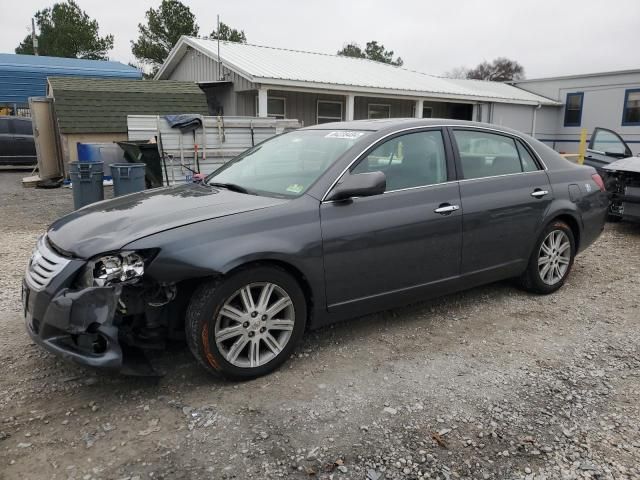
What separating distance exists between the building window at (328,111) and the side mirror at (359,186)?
1452 centimetres

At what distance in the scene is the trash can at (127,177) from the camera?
8.96m

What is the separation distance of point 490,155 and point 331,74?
12770 mm

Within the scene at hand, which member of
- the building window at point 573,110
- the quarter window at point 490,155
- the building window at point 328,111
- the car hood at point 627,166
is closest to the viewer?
the quarter window at point 490,155

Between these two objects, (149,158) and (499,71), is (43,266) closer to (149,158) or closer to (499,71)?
(149,158)

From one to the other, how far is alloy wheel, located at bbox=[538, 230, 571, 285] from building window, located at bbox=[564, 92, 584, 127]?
1801 cm

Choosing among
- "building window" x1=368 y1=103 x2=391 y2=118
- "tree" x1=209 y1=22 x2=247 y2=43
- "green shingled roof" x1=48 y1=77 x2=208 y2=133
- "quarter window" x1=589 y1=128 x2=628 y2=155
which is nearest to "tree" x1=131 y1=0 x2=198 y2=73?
"tree" x1=209 y1=22 x2=247 y2=43

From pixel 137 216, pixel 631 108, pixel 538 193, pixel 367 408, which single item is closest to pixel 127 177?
pixel 137 216

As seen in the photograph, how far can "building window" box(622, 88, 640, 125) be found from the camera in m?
18.0

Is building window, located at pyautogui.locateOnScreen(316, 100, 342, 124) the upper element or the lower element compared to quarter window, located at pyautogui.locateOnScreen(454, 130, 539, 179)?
upper

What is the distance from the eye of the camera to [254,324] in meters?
3.23

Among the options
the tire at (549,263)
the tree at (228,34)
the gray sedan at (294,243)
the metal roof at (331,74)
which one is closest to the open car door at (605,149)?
the tire at (549,263)

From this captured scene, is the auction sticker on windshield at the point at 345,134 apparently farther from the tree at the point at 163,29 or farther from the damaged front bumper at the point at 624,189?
the tree at the point at 163,29

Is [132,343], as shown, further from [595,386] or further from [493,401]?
[595,386]

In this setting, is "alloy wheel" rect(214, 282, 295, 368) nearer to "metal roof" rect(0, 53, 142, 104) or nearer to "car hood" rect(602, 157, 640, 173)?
"car hood" rect(602, 157, 640, 173)
